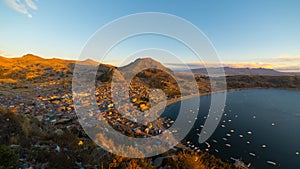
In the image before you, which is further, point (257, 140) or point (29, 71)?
point (29, 71)

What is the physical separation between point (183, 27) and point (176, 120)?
9639mm

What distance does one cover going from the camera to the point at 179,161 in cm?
412

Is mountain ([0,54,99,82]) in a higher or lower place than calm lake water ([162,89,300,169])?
higher

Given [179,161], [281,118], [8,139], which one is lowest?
[281,118]

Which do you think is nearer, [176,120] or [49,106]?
[49,106]

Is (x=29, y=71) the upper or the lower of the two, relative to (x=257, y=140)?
upper

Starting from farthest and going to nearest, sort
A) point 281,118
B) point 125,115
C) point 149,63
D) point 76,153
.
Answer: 1. point 149,63
2. point 281,118
3. point 125,115
4. point 76,153

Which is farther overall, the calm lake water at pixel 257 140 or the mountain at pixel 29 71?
the mountain at pixel 29 71

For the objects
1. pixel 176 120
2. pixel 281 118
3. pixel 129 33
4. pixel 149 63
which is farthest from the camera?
pixel 149 63

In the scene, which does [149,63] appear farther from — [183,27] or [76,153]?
[76,153]

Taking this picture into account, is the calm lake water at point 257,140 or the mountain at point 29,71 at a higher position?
the mountain at point 29,71

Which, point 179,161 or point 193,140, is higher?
point 179,161

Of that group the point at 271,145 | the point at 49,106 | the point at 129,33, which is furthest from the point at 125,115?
the point at 271,145

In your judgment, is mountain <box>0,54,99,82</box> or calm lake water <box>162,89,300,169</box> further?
mountain <box>0,54,99,82</box>
